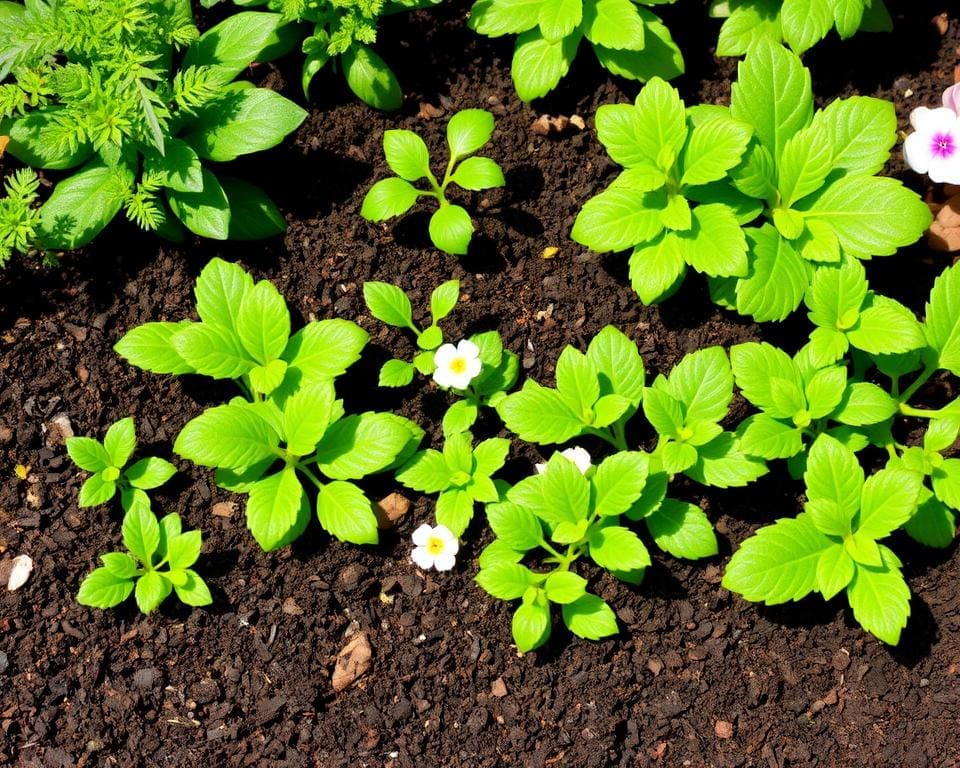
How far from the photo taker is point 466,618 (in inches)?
106

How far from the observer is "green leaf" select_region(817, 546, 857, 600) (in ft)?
8.01

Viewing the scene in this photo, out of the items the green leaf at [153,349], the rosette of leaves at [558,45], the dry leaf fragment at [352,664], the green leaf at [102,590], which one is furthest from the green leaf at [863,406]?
the green leaf at [102,590]

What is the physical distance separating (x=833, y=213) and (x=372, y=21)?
4.45ft

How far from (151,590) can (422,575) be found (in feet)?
2.36

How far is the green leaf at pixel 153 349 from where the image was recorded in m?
2.62

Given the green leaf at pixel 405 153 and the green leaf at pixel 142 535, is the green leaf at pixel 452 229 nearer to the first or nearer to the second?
the green leaf at pixel 405 153

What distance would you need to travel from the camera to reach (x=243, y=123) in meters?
2.66

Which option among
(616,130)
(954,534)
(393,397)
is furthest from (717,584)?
(616,130)

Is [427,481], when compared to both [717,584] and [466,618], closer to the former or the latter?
[466,618]

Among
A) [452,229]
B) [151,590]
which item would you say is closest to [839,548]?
[452,229]

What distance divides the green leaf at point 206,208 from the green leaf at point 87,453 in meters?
0.64

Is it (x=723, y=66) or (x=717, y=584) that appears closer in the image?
(x=717, y=584)

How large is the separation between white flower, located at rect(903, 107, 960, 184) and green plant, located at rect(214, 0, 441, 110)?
1.38m

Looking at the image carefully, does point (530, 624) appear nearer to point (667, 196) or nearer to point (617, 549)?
point (617, 549)
